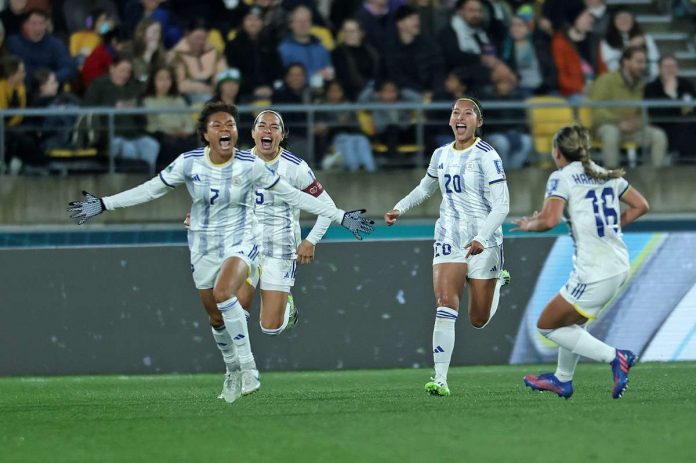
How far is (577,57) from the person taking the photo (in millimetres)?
19531

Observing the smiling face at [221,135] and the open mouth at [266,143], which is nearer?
the smiling face at [221,135]

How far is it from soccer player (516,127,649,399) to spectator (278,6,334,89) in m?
8.10

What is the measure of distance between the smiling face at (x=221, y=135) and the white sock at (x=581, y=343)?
258 centimetres

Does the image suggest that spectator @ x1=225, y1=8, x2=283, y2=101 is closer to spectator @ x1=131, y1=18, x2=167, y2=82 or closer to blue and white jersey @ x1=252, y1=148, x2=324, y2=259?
spectator @ x1=131, y1=18, x2=167, y2=82

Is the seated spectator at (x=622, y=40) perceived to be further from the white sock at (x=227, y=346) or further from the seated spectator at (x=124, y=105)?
the white sock at (x=227, y=346)

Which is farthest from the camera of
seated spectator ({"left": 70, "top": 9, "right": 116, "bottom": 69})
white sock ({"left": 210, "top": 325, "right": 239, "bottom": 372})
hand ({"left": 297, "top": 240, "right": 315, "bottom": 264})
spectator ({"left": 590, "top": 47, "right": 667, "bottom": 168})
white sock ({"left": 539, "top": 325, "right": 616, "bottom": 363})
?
seated spectator ({"left": 70, "top": 9, "right": 116, "bottom": 69})

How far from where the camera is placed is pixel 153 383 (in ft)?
45.6

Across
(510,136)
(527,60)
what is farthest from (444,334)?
(527,60)

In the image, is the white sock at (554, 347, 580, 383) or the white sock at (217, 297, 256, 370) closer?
the white sock at (554, 347, 580, 383)

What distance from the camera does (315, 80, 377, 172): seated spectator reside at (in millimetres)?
17406

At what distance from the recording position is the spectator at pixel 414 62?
18547mm

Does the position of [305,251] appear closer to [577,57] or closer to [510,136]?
[510,136]

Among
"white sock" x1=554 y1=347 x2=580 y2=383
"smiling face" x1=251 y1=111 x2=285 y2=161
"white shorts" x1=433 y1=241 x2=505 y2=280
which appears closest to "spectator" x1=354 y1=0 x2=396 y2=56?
"smiling face" x1=251 y1=111 x2=285 y2=161

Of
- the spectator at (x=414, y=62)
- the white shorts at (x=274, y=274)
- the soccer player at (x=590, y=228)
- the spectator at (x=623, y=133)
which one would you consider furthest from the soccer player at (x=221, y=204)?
the spectator at (x=414, y=62)
